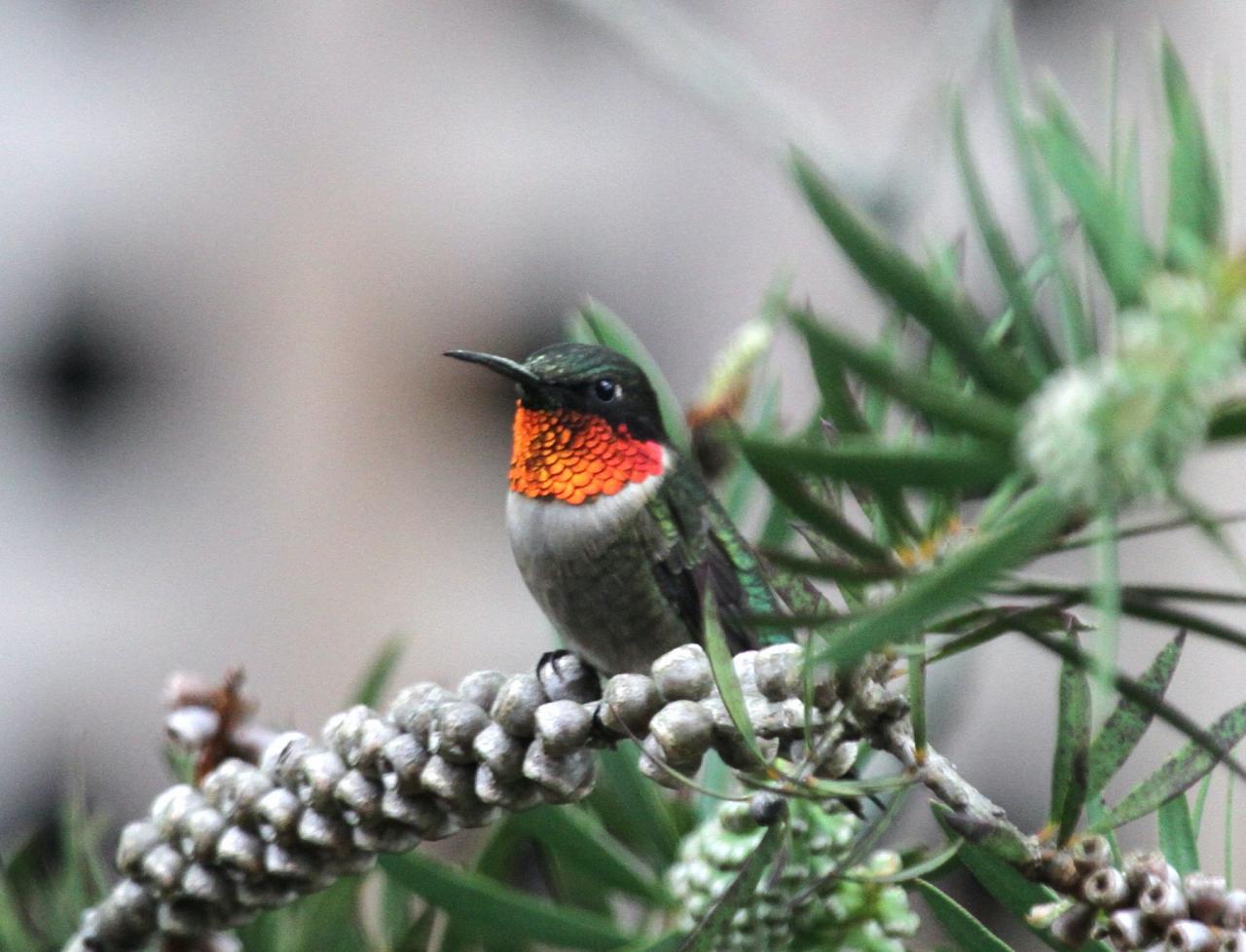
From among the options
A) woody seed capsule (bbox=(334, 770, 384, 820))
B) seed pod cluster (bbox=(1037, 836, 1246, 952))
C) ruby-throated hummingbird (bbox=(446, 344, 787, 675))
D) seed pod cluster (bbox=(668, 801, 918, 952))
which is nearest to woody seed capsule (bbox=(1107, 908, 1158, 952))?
seed pod cluster (bbox=(1037, 836, 1246, 952))

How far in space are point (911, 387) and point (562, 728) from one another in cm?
21

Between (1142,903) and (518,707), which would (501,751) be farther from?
(1142,903)

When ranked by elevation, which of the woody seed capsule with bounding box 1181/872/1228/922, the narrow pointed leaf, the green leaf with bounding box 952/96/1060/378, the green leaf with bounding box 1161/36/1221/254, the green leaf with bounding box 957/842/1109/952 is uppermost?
the green leaf with bounding box 1161/36/1221/254

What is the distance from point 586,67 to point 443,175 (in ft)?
1.64

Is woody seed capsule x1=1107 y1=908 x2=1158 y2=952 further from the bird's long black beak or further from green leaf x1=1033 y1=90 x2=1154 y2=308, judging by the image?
the bird's long black beak

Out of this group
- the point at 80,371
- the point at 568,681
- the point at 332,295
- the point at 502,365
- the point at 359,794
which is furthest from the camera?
the point at 332,295

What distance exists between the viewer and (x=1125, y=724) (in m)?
0.37

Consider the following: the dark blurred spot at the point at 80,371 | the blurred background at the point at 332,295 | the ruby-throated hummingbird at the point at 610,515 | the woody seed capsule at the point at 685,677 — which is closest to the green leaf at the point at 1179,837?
the woody seed capsule at the point at 685,677

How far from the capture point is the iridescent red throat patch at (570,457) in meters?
0.94

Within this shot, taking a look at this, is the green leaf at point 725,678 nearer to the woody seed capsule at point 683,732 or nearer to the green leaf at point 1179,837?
the woody seed capsule at point 683,732

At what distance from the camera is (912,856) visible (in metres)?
0.52

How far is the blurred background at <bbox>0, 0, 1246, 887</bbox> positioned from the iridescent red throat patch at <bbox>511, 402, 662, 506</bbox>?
3.02 metres

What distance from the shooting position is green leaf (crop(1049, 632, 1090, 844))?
1.19 feet

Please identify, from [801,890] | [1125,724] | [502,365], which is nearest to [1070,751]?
[1125,724]
